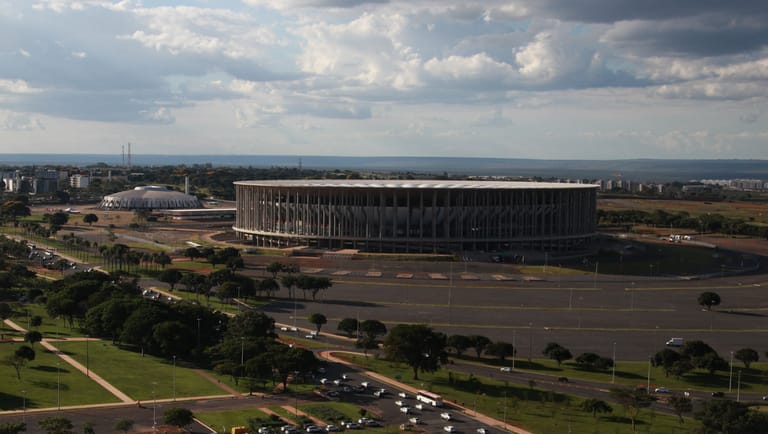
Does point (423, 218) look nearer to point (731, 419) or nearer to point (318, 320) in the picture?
point (318, 320)

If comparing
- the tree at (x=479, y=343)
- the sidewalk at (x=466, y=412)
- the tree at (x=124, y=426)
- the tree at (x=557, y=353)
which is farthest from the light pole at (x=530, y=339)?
the tree at (x=124, y=426)

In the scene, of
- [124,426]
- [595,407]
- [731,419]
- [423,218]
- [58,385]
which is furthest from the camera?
[423,218]

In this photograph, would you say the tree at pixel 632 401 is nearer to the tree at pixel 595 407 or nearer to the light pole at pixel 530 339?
the tree at pixel 595 407

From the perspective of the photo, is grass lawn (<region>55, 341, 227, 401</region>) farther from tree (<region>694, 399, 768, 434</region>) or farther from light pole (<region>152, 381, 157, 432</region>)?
tree (<region>694, 399, 768, 434</region>)

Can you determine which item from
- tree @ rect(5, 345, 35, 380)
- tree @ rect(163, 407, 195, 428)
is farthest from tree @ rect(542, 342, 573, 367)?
tree @ rect(5, 345, 35, 380)

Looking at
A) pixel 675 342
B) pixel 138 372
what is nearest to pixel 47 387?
pixel 138 372
